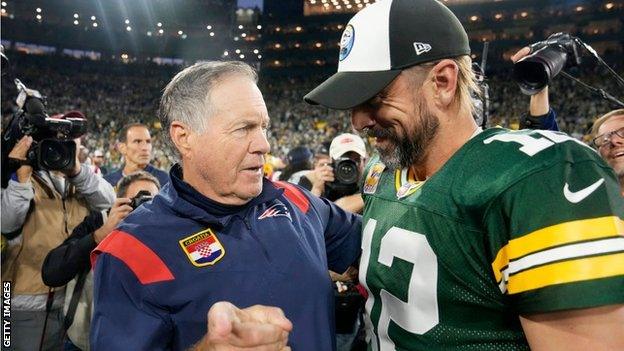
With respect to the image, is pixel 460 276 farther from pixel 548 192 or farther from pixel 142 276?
pixel 142 276

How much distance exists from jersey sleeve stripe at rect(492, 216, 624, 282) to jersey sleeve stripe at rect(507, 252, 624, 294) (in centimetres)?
3

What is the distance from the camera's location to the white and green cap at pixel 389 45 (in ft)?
4.00

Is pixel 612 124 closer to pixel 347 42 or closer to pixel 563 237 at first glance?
→ pixel 347 42

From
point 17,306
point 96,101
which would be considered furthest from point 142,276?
point 96,101

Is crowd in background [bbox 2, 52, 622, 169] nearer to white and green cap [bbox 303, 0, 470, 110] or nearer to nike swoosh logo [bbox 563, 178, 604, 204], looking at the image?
white and green cap [bbox 303, 0, 470, 110]

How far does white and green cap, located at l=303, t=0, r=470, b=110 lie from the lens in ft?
4.00

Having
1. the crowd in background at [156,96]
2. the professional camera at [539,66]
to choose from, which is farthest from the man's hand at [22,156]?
the crowd in background at [156,96]

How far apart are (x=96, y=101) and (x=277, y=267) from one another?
1188 inches

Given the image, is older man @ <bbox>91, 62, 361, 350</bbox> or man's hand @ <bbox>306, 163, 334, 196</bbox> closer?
older man @ <bbox>91, 62, 361, 350</bbox>

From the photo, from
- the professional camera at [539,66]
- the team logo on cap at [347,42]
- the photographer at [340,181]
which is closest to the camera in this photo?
the team logo on cap at [347,42]

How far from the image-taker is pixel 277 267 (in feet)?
4.94

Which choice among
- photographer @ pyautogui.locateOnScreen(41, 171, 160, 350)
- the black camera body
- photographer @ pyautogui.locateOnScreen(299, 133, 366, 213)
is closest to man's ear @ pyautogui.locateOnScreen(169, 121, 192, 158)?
photographer @ pyautogui.locateOnScreen(41, 171, 160, 350)

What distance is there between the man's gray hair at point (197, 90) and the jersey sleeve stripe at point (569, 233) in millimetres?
992

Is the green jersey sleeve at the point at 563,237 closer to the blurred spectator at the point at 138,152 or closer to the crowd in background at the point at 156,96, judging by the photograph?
the blurred spectator at the point at 138,152
